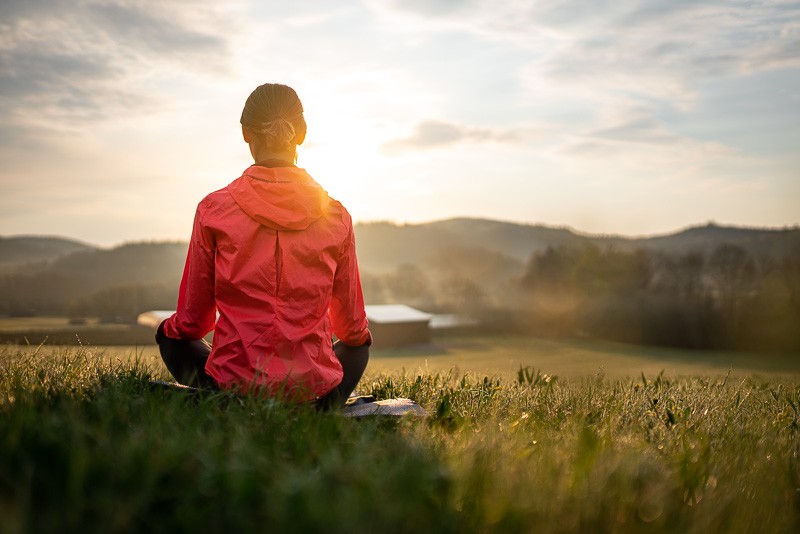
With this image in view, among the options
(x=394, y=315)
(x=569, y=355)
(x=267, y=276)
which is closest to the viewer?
(x=267, y=276)

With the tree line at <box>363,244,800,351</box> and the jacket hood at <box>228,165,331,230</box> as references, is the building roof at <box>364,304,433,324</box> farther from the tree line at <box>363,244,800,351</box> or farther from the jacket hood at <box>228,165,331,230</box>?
the jacket hood at <box>228,165,331,230</box>

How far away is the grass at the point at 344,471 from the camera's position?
6.12 ft

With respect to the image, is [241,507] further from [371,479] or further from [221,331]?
[221,331]

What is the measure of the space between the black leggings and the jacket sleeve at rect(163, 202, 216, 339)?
101 millimetres

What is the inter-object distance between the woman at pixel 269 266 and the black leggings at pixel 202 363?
14 centimetres

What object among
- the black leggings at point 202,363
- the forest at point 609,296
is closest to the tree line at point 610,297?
the forest at point 609,296

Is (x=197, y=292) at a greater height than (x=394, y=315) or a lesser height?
greater

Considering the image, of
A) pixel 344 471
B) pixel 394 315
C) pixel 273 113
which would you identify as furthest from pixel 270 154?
pixel 394 315

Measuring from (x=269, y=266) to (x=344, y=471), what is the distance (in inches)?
60.7

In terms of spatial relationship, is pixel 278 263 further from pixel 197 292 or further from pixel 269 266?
pixel 197 292

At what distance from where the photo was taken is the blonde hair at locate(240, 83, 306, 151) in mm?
3461

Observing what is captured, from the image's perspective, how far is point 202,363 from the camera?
388 cm

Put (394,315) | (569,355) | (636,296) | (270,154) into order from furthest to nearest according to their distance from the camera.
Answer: (636,296), (394,315), (569,355), (270,154)

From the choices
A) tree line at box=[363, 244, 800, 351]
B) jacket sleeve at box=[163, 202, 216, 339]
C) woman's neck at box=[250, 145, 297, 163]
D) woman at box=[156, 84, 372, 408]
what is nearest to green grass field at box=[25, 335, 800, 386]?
tree line at box=[363, 244, 800, 351]
